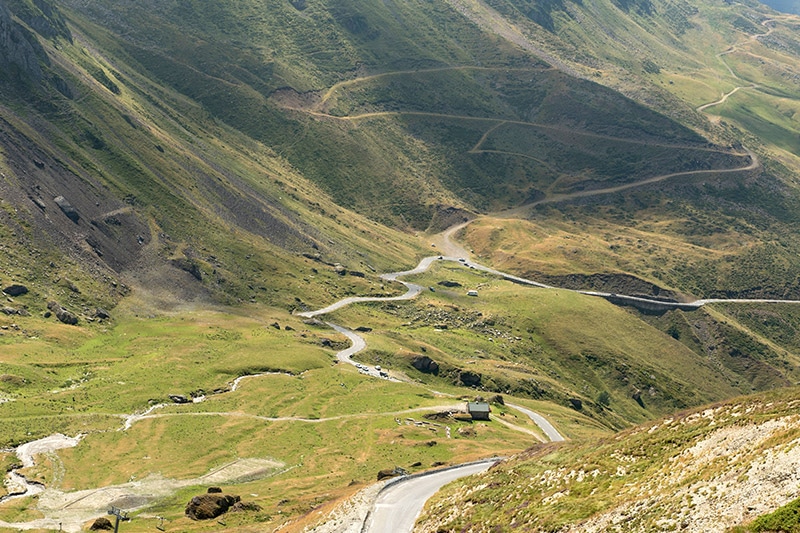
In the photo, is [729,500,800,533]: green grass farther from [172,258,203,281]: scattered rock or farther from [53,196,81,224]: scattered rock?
[53,196,81,224]: scattered rock

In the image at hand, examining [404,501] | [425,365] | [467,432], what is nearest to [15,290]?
[425,365]

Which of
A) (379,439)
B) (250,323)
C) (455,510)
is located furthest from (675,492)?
(250,323)

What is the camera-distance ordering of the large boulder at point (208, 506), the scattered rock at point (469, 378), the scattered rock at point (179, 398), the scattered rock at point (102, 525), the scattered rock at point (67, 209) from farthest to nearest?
the scattered rock at point (67, 209) → the scattered rock at point (469, 378) → the scattered rock at point (179, 398) → the large boulder at point (208, 506) → the scattered rock at point (102, 525)

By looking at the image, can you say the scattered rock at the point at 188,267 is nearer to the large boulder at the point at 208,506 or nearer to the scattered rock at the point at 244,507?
the large boulder at the point at 208,506

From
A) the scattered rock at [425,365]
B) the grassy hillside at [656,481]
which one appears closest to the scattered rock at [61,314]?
the scattered rock at [425,365]

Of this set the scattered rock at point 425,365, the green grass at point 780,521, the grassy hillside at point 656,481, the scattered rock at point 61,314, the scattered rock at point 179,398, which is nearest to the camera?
the green grass at point 780,521

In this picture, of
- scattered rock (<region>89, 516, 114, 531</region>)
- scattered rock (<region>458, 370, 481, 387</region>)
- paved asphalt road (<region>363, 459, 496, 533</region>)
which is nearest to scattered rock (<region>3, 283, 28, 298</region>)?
scattered rock (<region>458, 370, 481, 387</region>)
